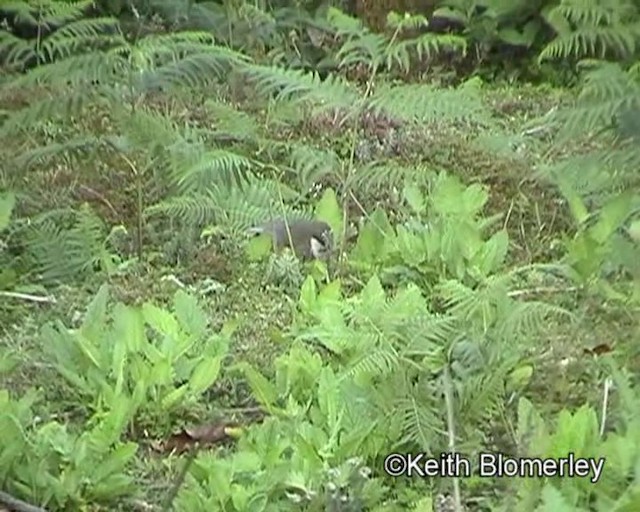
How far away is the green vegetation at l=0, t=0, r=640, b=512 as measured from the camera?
289 centimetres

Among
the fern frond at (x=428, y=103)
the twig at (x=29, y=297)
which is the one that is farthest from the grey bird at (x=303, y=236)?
the twig at (x=29, y=297)

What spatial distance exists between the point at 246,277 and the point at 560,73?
3.08m

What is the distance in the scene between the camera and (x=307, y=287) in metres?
3.80

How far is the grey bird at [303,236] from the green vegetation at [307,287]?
42mm

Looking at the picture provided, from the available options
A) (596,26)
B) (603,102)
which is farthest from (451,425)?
(596,26)

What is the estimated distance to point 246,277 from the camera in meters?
4.29

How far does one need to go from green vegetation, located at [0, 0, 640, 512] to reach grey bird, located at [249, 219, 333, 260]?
0.04m

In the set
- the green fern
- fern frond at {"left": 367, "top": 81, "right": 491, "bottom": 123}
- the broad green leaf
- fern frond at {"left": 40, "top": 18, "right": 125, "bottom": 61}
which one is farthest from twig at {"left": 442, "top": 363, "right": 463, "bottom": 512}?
fern frond at {"left": 40, "top": 18, "right": 125, "bottom": 61}

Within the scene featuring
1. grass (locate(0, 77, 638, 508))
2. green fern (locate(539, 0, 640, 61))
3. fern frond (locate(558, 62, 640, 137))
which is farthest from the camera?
green fern (locate(539, 0, 640, 61))

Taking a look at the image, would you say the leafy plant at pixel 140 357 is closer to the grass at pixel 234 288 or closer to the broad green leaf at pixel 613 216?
the grass at pixel 234 288

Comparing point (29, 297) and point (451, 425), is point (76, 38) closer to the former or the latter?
point (29, 297)

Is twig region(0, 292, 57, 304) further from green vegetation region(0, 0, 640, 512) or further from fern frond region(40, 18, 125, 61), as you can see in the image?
fern frond region(40, 18, 125, 61)

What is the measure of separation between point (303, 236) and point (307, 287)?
57cm

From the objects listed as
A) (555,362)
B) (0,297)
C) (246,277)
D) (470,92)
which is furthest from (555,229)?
(0,297)
